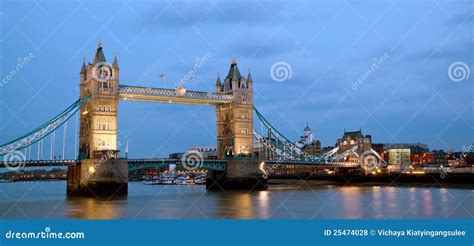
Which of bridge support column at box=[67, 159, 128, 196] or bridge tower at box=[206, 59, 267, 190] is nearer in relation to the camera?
bridge support column at box=[67, 159, 128, 196]

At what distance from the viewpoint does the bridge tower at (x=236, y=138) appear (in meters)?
40.4

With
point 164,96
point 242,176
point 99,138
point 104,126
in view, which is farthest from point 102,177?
point 242,176

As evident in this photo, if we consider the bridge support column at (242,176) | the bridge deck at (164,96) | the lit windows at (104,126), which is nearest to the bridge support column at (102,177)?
the lit windows at (104,126)

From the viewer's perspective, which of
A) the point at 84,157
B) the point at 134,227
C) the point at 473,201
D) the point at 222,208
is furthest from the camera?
the point at 84,157

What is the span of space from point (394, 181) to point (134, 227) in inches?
1683

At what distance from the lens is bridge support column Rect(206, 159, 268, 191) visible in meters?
40.1

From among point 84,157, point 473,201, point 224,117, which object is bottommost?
point 473,201

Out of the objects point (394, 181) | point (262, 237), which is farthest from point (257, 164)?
point (262, 237)

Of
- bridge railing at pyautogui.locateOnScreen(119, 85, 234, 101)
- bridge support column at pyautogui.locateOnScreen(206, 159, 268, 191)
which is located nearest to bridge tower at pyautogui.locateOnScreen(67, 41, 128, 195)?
bridge railing at pyautogui.locateOnScreen(119, 85, 234, 101)

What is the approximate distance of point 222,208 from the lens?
958 inches

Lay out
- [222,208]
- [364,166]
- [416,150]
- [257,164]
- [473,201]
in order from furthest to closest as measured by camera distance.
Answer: [416,150], [364,166], [257,164], [473,201], [222,208]

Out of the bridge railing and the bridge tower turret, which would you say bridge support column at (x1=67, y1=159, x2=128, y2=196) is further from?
the bridge tower turret

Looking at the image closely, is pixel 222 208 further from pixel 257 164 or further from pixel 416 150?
pixel 416 150

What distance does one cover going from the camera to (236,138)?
137ft
